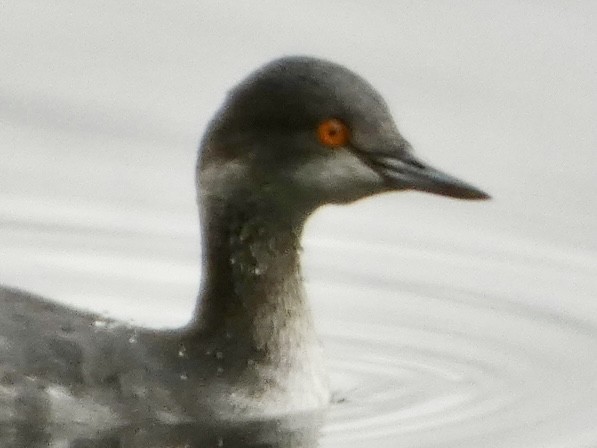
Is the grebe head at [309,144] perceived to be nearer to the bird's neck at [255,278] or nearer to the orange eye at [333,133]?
the orange eye at [333,133]

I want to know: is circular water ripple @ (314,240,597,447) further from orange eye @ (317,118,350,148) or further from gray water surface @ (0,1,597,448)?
orange eye @ (317,118,350,148)

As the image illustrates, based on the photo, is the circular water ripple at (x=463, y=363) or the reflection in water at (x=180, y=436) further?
the circular water ripple at (x=463, y=363)

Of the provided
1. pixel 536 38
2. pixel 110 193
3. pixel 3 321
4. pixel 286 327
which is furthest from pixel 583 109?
pixel 3 321

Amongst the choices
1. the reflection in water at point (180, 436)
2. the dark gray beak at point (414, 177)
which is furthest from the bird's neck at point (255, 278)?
the dark gray beak at point (414, 177)

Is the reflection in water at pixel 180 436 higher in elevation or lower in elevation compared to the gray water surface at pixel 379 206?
lower

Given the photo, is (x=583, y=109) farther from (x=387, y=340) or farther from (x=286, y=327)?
(x=286, y=327)

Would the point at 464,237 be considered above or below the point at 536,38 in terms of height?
below

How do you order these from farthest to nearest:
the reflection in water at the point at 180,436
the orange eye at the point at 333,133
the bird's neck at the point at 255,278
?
the bird's neck at the point at 255,278 < the orange eye at the point at 333,133 < the reflection in water at the point at 180,436
